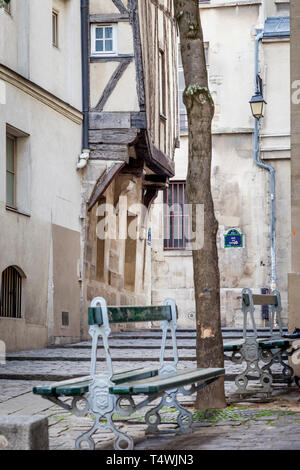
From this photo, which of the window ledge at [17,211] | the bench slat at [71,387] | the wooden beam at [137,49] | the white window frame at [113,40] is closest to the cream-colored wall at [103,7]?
the white window frame at [113,40]

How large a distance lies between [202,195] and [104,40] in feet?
34.9

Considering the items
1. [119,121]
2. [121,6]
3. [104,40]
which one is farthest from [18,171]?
[121,6]

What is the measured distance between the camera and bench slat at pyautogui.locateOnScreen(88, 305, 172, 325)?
19.0ft

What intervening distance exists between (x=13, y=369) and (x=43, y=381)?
1.08m

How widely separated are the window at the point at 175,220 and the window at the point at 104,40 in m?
8.34

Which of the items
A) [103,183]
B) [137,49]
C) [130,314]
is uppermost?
[137,49]

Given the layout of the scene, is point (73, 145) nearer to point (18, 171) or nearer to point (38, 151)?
point (38, 151)

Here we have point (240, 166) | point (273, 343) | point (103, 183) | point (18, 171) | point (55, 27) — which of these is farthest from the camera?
point (240, 166)

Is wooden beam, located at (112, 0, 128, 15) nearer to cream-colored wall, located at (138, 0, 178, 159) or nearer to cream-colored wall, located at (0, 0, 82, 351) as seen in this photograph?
cream-colored wall, located at (138, 0, 178, 159)

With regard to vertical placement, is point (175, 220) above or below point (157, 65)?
below

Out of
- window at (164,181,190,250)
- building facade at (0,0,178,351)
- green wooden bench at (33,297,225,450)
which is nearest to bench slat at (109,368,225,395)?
green wooden bench at (33,297,225,450)

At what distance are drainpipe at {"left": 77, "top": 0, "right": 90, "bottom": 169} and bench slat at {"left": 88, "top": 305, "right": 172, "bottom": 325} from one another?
1051cm

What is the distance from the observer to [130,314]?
6.36m

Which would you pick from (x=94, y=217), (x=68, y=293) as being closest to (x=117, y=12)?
(x=94, y=217)
